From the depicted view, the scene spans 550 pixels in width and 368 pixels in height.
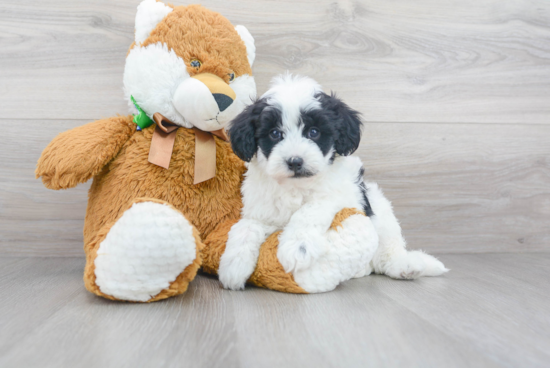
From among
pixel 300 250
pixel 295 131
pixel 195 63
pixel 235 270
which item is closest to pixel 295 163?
pixel 295 131

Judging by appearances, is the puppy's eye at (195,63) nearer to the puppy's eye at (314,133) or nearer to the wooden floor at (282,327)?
the puppy's eye at (314,133)

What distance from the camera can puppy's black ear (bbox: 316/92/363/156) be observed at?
1.11 meters

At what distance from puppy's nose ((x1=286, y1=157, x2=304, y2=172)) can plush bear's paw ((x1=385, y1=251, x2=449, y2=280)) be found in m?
0.50

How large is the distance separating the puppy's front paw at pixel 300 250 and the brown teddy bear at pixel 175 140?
4 cm

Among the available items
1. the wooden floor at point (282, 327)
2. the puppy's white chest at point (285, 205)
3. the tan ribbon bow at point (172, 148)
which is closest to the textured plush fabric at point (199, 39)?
the tan ribbon bow at point (172, 148)

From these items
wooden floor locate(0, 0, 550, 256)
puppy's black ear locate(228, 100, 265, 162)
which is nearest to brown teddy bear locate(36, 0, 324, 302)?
puppy's black ear locate(228, 100, 265, 162)

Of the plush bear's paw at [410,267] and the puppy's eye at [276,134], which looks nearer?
the puppy's eye at [276,134]

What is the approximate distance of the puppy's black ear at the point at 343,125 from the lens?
1.11 metres

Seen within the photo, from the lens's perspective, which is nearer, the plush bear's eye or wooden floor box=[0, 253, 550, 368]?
wooden floor box=[0, 253, 550, 368]

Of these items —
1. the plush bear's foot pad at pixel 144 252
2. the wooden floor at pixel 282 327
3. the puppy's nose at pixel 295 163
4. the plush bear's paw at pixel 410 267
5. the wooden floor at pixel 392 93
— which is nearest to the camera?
the wooden floor at pixel 282 327

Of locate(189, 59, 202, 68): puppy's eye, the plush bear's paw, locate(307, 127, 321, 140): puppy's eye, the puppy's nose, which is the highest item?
locate(189, 59, 202, 68): puppy's eye

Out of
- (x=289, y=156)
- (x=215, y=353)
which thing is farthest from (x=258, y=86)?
(x=215, y=353)

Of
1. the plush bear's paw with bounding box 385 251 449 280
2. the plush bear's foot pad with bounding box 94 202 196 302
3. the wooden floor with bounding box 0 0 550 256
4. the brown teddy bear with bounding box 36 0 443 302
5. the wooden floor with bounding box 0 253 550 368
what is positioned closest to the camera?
the wooden floor with bounding box 0 253 550 368

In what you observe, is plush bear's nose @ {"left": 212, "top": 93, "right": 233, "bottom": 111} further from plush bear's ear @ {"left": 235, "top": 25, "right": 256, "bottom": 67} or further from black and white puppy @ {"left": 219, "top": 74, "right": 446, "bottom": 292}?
plush bear's ear @ {"left": 235, "top": 25, "right": 256, "bottom": 67}
